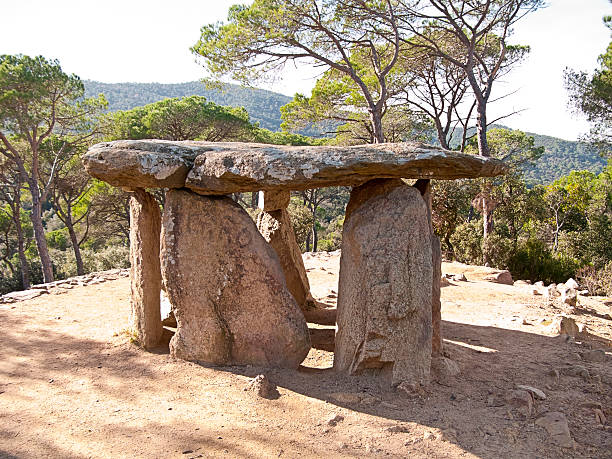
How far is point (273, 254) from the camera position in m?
5.13

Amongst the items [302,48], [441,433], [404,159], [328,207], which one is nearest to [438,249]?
[404,159]

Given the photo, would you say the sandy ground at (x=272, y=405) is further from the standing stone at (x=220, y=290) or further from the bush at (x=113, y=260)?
the bush at (x=113, y=260)

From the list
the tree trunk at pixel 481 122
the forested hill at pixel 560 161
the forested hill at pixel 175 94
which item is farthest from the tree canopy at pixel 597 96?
the forested hill at pixel 175 94

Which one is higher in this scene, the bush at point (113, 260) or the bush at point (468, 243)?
the bush at point (468, 243)

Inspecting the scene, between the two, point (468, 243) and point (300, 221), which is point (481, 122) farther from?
point (300, 221)

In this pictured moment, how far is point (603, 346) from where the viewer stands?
618 cm

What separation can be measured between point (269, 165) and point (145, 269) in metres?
1.99

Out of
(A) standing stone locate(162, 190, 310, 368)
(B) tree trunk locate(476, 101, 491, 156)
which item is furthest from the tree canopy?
(A) standing stone locate(162, 190, 310, 368)

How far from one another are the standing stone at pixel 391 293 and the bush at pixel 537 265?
8731 mm

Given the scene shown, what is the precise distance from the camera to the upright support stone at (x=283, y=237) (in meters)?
6.64

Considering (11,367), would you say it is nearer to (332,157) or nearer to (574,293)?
(332,157)

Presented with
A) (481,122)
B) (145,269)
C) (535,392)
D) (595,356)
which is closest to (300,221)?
(481,122)

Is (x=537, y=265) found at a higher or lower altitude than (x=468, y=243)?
lower

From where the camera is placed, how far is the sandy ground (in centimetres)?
357
